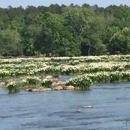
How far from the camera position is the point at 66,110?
912 inches

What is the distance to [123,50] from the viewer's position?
93375 millimetres

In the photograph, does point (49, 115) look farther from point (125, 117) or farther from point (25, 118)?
point (125, 117)

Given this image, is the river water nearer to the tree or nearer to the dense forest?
the dense forest

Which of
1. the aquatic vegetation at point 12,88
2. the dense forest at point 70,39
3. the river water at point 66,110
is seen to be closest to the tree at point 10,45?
the dense forest at point 70,39

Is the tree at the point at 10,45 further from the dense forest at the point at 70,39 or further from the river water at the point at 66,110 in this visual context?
the river water at the point at 66,110

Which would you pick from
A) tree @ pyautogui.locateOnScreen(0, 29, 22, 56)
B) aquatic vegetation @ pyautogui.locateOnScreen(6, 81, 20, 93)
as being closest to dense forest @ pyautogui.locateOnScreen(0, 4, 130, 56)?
tree @ pyautogui.locateOnScreen(0, 29, 22, 56)

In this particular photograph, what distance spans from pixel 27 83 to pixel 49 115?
1172 centimetres

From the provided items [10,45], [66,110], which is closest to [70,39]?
[10,45]

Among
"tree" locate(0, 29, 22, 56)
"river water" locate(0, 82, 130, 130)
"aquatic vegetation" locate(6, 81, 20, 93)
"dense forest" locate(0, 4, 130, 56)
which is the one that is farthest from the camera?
"tree" locate(0, 29, 22, 56)

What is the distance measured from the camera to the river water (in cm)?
1984

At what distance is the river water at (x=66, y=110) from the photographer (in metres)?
19.8

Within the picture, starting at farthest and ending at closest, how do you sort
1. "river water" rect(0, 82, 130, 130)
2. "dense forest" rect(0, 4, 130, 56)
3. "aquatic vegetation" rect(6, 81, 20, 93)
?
"dense forest" rect(0, 4, 130, 56), "aquatic vegetation" rect(6, 81, 20, 93), "river water" rect(0, 82, 130, 130)

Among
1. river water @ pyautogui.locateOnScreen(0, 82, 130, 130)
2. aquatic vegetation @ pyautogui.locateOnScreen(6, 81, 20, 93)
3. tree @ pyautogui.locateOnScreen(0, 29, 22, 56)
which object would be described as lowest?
river water @ pyautogui.locateOnScreen(0, 82, 130, 130)

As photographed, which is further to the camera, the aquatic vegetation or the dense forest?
the dense forest
